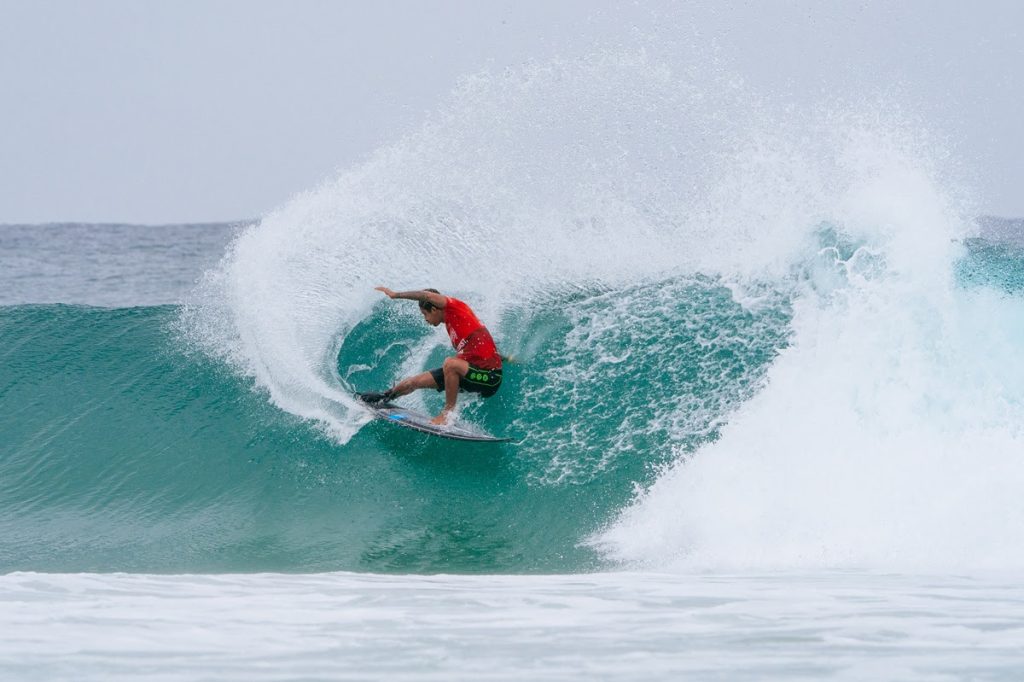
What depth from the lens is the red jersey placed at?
7648 millimetres

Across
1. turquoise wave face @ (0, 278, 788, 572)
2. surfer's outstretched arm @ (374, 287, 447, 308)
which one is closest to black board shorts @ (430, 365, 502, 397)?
turquoise wave face @ (0, 278, 788, 572)

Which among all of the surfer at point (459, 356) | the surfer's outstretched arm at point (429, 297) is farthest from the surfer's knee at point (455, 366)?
the surfer's outstretched arm at point (429, 297)

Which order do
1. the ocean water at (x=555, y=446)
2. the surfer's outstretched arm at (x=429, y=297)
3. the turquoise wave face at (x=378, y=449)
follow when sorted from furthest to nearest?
the surfer's outstretched arm at (x=429, y=297) → the turquoise wave face at (x=378, y=449) → the ocean water at (x=555, y=446)

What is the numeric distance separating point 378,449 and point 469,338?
1.13 meters

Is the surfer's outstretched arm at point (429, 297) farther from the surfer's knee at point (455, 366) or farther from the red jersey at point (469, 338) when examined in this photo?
the surfer's knee at point (455, 366)

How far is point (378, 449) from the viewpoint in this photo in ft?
25.2

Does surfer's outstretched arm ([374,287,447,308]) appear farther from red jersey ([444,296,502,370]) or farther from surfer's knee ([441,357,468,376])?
surfer's knee ([441,357,468,376])

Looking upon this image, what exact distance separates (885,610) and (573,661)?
165 cm

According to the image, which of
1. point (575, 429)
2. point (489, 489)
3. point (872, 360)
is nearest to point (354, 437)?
point (489, 489)

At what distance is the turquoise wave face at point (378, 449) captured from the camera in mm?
6754

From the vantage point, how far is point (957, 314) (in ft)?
25.3

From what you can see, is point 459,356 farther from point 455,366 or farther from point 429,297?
point 429,297

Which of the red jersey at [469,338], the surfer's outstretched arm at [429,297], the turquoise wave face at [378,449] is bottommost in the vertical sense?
the turquoise wave face at [378,449]

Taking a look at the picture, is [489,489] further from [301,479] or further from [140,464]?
[140,464]
